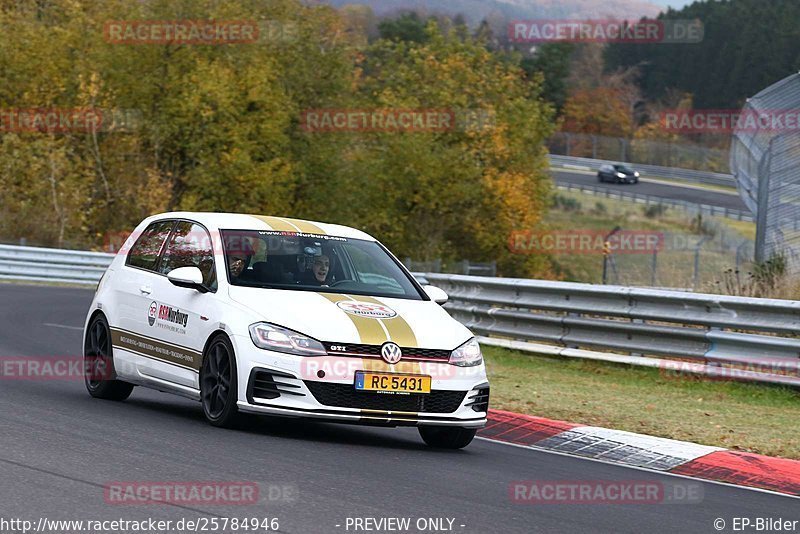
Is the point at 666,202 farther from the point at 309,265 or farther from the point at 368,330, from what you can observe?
the point at 368,330

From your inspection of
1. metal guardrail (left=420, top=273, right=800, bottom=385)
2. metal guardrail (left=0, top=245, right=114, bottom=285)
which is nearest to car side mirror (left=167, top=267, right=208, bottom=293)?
metal guardrail (left=420, top=273, right=800, bottom=385)

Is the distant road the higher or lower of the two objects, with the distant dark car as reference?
lower

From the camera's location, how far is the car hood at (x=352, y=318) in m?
9.26

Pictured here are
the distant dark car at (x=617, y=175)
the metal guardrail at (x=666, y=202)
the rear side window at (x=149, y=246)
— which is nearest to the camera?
the rear side window at (x=149, y=246)

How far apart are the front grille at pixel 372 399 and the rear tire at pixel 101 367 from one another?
271cm

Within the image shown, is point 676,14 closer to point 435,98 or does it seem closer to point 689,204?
point 689,204

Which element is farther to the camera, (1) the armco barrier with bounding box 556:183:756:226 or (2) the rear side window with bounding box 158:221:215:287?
(1) the armco barrier with bounding box 556:183:756:226

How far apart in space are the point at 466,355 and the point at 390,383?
0.72m

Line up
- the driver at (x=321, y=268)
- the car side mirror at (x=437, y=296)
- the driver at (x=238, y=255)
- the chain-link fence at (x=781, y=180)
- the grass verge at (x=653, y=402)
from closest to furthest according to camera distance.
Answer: the driver at (x=238, y=255)
the driver at (x=321, y=268)
the car side mirror at (x=437, y=296)
the grass verge at (x=653, y=402)
the chain-link fence at (x=781, y=180)

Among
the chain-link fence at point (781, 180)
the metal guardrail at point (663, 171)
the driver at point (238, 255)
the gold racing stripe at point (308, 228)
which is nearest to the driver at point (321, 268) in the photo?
the gold racing stripe at point (308, 228)

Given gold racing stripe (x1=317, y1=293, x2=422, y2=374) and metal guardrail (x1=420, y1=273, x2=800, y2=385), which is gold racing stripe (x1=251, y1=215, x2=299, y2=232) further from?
metal guardrail (x1=420, y1=273, x2=800, y2=385)

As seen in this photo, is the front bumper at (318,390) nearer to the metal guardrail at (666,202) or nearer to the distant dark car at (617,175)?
the metal guardrail at (666,202)

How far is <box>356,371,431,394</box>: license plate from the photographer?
30.1 ft

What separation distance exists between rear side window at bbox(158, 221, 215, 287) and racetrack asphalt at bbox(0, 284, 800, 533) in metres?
1.18
